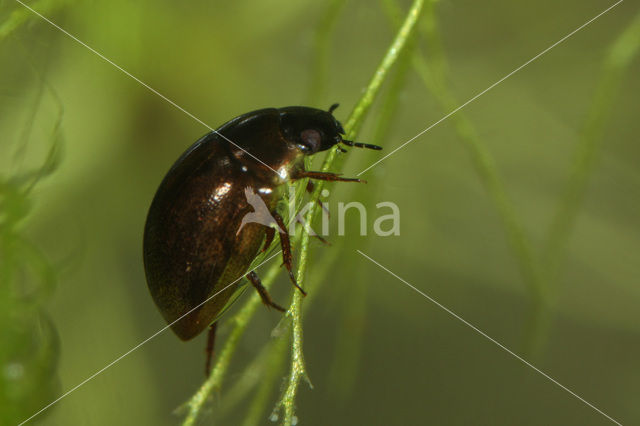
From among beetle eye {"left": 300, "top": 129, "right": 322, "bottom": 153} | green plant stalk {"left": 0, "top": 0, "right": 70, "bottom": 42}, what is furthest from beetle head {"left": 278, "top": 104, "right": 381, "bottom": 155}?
green plant stalk {"left": 0, "top": 0, "right": 70, "bottom": 42}

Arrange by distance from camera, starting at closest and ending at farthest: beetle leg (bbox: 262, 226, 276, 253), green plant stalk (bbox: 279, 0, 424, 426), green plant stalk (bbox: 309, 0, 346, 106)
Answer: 1. green plant stalk (bbox: 279, 0, 424, 426)
2. beetle leg (bbox: 262, 226, 276, 253)
3. green plant stalk (bbox: 309, 0, 346, 106)

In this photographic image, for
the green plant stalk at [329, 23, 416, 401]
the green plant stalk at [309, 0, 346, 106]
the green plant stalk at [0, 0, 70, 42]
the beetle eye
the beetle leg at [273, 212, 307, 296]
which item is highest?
the green plant stalk at [0, 0, 70, 42]

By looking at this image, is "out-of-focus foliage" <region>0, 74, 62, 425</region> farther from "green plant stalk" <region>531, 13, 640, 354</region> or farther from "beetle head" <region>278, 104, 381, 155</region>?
"green plant stalk" <region>531, 13, 640, 354</region>

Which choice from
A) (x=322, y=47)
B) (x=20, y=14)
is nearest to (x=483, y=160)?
(x=322, y=47)

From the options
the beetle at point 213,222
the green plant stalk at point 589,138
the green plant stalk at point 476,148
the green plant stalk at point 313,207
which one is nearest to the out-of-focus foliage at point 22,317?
the beetle at point 213,222

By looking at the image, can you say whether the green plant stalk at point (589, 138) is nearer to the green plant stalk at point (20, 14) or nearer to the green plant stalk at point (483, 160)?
the green plant stalk at point (483, 160)

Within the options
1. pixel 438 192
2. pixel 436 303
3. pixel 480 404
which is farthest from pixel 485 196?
pixel 480 404

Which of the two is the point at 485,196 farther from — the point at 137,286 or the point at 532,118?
the point at 137,286

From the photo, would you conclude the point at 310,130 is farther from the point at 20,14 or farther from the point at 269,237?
the point at 20,14
